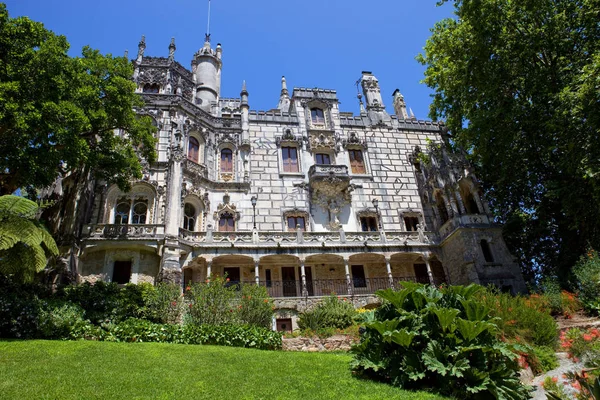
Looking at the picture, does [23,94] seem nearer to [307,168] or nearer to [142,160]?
[142,160]

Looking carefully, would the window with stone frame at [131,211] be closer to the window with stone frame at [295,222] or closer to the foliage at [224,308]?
the window with stone frame at [295,222]

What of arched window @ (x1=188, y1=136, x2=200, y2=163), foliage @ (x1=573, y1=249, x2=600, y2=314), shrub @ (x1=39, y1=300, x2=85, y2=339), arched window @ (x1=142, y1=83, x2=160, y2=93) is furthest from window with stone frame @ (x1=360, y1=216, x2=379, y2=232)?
shrub @ (x1=39, y1=300, x2=85, y2=339)

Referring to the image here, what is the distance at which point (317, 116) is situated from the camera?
30781mm

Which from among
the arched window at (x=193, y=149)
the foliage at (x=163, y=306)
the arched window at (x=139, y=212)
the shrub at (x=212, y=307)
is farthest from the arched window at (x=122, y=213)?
the shrub at (x=212, y=307)

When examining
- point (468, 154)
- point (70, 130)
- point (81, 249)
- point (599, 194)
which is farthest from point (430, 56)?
point (81, 249)

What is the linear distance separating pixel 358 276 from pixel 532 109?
1363 centimetres

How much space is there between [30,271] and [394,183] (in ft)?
74.6

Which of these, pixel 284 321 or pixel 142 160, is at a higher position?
pixel 142 160

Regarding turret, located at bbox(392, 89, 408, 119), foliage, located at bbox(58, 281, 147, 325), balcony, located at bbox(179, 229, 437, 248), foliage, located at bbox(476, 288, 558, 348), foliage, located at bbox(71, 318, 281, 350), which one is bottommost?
foliage, located at bbox(476, 288, 558, 348)

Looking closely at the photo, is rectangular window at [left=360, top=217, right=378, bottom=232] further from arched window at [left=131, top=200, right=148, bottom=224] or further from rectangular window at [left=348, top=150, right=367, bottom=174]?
arched window at [left=131, top=200, right=148, bottom=224]

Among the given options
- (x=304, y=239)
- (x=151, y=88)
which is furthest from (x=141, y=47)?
(x=304, y=239)

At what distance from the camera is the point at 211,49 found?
34094 millimetres

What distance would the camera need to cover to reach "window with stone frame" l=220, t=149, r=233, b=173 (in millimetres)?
26984

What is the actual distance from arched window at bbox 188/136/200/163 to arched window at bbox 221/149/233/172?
71.4 inches
